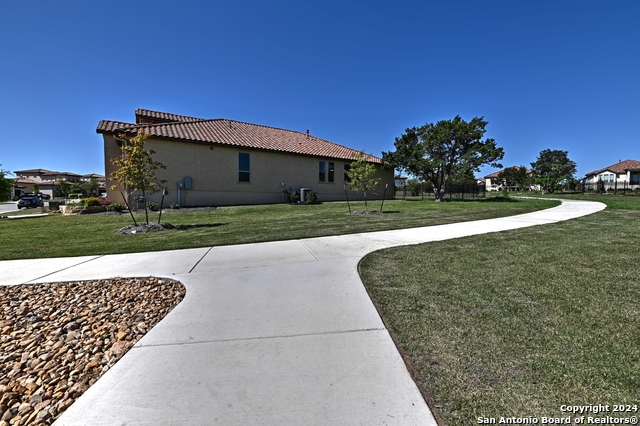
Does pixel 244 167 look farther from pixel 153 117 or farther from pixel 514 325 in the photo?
pixel 514 325

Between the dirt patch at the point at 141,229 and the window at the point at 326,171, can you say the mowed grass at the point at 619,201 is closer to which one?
the window at the point at 326,171

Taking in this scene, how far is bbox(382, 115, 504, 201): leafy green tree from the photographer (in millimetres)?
21703

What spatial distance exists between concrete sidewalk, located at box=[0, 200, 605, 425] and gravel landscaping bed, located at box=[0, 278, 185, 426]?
0.68 feet

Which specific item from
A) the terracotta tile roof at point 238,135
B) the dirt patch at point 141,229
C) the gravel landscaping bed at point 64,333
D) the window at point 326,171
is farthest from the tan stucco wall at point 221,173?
the gravel landscaping bed at point 64,333

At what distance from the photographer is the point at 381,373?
2.08 m

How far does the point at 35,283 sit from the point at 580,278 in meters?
7.48

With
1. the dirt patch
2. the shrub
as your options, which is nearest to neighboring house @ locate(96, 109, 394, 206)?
the shrub

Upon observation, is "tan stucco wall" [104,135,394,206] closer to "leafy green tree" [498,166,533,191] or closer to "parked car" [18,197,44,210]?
"parked car" [18,197,44,210]

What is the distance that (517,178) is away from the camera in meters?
62.8

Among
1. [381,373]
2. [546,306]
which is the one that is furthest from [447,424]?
[546,306]

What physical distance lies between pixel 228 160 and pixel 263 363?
17654 mm

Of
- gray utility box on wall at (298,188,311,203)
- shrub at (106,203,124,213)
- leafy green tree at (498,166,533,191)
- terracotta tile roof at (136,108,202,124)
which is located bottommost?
shrub at (106,203,124,213)

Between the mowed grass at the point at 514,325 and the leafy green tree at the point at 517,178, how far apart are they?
191 feet

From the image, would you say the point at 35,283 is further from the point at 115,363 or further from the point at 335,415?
the point at 335,415
